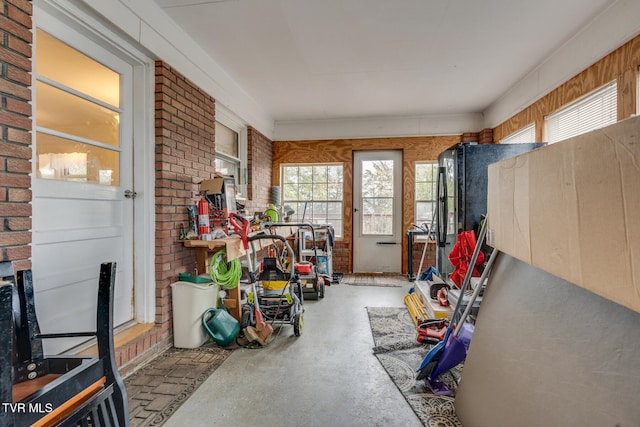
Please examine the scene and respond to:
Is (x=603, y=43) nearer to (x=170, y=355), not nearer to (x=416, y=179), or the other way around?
(x=416, y=179)

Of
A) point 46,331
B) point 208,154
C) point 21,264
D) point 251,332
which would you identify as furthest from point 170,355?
point 208,154

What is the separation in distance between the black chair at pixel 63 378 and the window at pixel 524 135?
454 cm

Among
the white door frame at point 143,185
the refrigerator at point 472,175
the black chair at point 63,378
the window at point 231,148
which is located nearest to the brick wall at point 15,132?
the black chair at point 63,378

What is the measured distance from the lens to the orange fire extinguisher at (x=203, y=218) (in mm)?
2688

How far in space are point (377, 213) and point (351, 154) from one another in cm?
121

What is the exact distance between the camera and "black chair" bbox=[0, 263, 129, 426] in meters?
0.96

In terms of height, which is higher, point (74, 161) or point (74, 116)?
point (74, 116)

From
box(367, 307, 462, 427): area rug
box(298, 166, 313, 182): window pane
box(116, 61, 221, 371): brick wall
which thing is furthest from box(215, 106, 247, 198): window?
box(367, 307, 462, 427): area rug

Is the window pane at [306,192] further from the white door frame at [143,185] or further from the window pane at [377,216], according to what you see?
the white door frame at [143,185]

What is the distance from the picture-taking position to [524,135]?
3.96m

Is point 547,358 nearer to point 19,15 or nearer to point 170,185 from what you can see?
point 170,185

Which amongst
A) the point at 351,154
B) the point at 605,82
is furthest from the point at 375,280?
the point at 605,82

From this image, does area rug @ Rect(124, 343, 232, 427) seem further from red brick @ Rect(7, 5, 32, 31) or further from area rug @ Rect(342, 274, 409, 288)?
area rug @ Rect(342, 274, 409, 288)

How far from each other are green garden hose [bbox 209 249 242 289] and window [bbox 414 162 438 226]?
3686 mm
